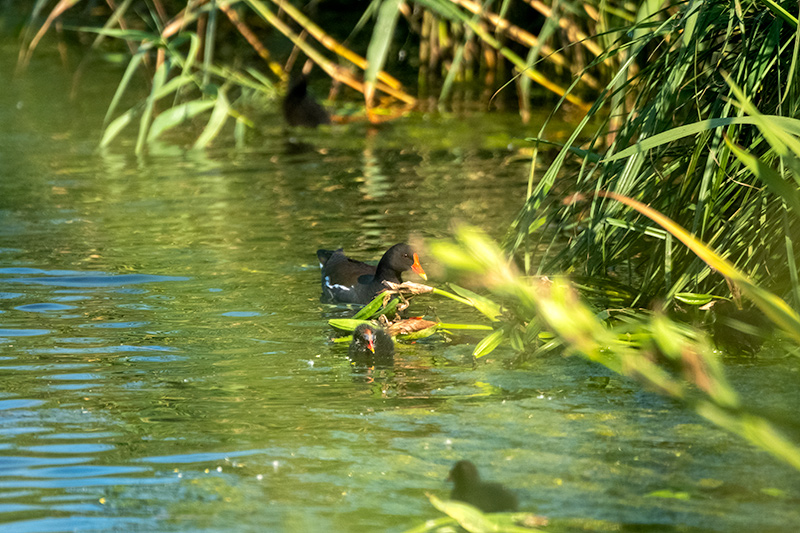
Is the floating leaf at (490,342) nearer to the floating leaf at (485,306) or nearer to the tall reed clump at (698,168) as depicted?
the floating leaf at (485,306)

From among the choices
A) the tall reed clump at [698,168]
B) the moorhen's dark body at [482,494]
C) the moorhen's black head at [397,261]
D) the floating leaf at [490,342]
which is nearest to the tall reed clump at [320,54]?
the moorhen's black head at [397,261]

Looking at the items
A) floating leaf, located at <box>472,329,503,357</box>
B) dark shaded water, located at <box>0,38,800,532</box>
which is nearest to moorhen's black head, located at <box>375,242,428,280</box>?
dark shaded water, located at <box>0,38,800,532</box>

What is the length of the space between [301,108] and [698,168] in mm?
7478

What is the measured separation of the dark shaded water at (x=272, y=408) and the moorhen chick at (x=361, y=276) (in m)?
0.14

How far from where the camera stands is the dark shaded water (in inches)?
120

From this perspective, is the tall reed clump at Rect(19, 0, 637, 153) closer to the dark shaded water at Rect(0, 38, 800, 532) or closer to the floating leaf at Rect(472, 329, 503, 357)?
the dark shaded water at Rect(0, 38, 800, 532)

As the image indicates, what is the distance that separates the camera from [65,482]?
3.28m

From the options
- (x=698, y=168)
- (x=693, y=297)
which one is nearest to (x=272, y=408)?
(x=693, y=297)

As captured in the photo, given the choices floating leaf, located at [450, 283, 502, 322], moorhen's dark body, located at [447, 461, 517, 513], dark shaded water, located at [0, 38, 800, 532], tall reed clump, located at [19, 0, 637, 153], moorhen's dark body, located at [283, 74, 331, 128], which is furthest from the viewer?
moorhen's dark body, located at [283, 74, 331, 128]

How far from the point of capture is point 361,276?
5992 mm

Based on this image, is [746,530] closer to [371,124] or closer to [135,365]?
[135,365]

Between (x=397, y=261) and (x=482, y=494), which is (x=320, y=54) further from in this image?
(x=482, y=494)

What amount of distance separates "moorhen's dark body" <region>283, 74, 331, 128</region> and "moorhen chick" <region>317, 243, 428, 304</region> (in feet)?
18.2

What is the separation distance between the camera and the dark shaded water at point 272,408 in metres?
3.04
